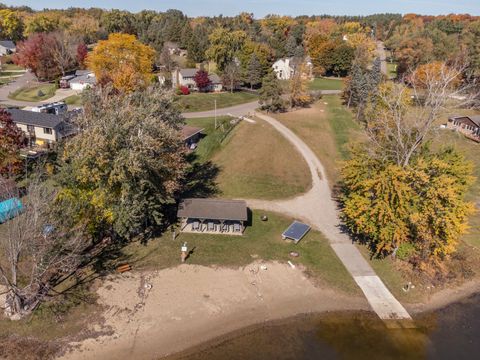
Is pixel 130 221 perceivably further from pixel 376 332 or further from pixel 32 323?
pixel 376 332

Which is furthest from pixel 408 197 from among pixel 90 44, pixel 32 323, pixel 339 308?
pixel 90 44

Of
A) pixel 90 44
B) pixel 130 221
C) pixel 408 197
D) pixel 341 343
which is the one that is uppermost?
pixel 90 44

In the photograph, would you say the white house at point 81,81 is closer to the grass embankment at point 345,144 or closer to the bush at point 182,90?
the bush at point 182,90

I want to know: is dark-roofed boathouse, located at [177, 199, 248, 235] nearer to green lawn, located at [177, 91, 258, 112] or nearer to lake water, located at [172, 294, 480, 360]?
lake water, located at [172, 294, 480, 360]

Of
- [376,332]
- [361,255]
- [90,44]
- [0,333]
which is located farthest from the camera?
[90,44]

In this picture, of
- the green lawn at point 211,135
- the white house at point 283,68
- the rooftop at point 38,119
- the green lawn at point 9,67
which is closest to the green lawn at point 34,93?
the rooftop at point 38,119

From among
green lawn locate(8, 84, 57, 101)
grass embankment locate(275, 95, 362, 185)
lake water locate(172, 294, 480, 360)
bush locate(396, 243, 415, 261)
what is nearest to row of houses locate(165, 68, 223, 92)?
grass embankment locate(275, 95, 362, 185)

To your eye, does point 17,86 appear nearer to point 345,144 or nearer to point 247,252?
point 247,252
